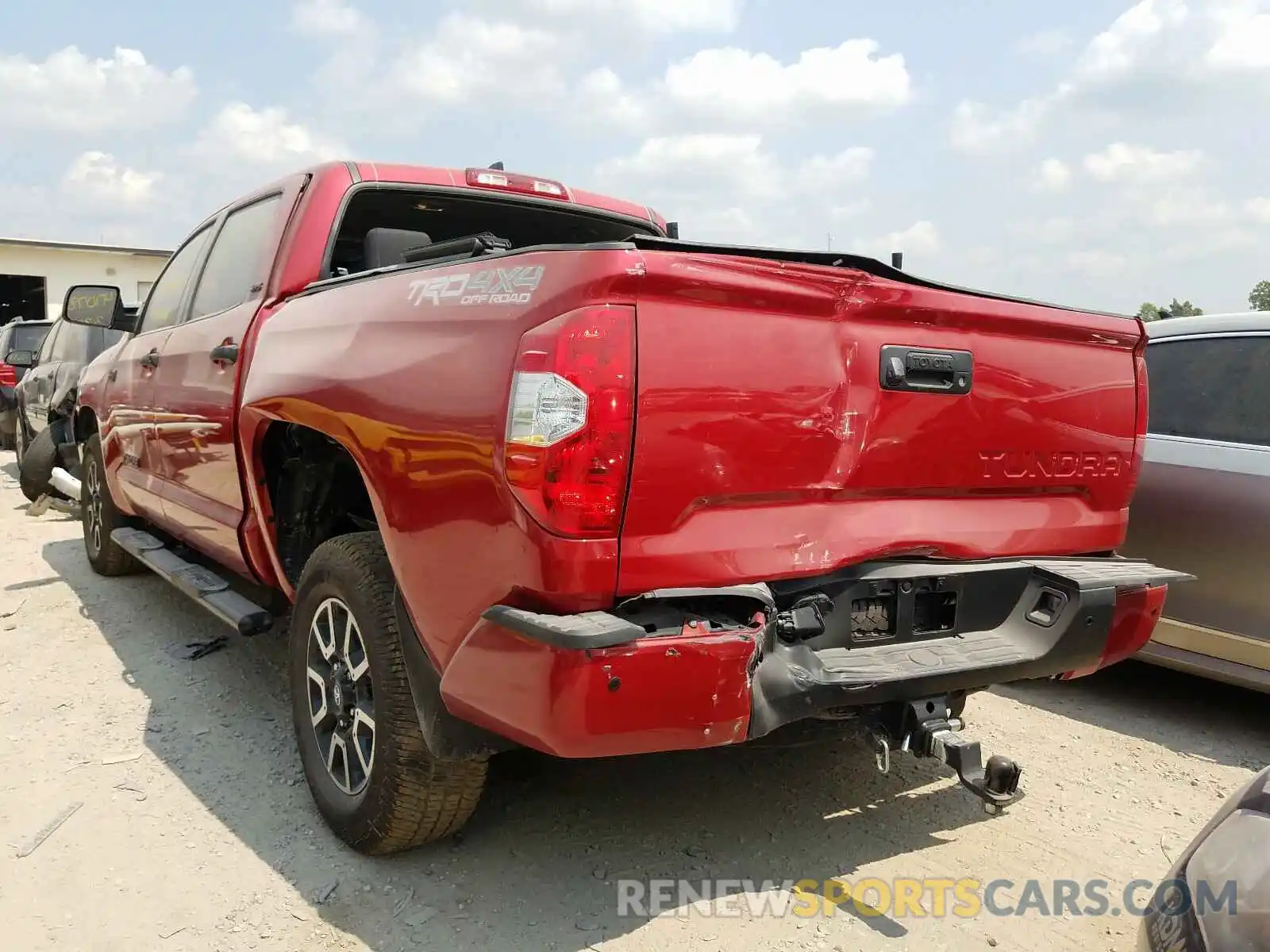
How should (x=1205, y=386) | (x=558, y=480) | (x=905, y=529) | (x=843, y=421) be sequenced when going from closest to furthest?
(x=558, y=480) → (x=843, y=421) → (x=905, y=529) → (x=1205, y=386)

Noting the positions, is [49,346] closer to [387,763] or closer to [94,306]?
[94,306]

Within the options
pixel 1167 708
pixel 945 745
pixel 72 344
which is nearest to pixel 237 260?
pixel 945 745

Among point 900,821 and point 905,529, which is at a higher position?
point 905,529

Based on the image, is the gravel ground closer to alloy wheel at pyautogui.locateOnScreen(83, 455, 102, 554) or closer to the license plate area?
the license plate area

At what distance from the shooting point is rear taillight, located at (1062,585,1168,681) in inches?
106

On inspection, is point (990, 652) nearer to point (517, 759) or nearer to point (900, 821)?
point (900, 821)

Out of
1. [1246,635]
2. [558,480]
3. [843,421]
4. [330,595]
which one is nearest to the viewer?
[558,480]

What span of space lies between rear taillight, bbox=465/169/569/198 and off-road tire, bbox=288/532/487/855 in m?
1.72

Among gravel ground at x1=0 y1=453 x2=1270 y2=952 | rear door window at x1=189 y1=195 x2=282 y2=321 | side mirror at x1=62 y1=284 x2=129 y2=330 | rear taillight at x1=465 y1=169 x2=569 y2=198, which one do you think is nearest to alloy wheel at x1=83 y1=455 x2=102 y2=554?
side mirror at x1=62 y1=284 x2=129 y2=330

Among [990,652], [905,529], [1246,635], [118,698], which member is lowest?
[118,698]

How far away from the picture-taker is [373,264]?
134 inches

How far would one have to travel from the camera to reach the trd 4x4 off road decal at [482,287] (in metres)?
2.09

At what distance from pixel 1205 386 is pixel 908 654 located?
253cm

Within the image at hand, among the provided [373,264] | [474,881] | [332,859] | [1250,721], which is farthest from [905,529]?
[1250,721]
